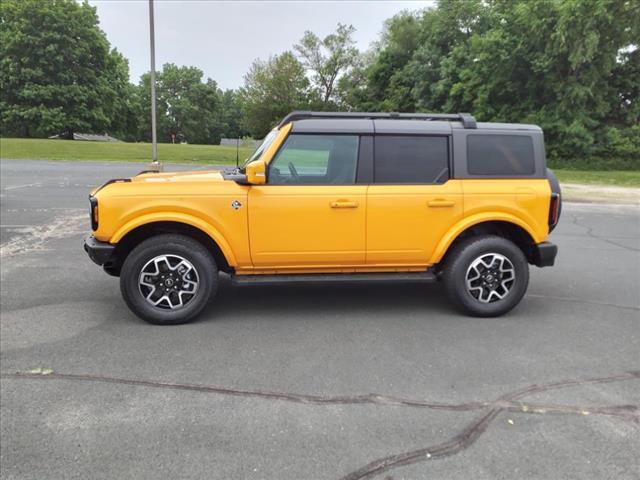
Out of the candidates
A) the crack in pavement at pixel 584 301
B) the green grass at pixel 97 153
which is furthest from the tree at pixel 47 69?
the crack in pavement at pixel 584 301

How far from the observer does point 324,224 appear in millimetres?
4539

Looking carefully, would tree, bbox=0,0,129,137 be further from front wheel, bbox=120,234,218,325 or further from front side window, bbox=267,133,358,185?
front side window, bbox=267,133,358,185

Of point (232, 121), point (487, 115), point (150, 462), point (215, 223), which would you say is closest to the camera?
point (150, 462)

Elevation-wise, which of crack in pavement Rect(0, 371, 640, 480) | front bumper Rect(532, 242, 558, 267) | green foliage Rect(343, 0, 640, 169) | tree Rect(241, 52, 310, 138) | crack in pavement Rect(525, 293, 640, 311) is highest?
tree Rect(241, 52, 310, 138)

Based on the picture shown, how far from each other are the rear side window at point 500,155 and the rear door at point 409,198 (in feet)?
0.78

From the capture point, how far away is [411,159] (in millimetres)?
4684

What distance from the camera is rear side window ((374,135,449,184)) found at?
465cm

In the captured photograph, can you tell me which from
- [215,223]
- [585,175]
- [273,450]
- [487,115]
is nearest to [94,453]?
[273,450]

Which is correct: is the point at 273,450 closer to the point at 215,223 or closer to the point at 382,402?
the point at 382,402

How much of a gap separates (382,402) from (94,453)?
5.45 ft

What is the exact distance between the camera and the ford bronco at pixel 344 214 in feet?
14.5

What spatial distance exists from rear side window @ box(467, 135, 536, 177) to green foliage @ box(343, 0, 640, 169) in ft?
97.6

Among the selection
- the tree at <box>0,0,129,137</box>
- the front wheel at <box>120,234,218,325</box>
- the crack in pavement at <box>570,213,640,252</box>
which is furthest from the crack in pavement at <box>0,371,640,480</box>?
the tree at <box>0,0,129,137</box>

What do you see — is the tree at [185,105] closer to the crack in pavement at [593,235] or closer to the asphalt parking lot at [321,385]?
the crack in pavement at [593,235]
